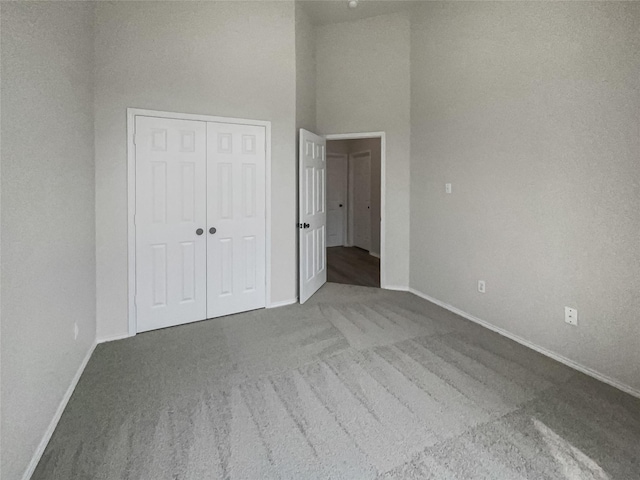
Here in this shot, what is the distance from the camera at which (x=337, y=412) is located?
1.95m

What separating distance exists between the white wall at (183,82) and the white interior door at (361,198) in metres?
3.71

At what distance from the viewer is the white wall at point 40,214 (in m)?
1.38

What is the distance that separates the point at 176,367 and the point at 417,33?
4.25 m

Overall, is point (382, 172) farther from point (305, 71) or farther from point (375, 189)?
point (375, 189)

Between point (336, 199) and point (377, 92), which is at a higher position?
point (377, 92)

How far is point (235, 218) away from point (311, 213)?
0.95m

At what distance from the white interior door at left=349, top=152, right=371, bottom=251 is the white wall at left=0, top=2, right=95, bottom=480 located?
5431mm

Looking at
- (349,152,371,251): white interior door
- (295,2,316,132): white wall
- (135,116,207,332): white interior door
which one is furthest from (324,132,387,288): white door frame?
(349,152,371,251): white interior door

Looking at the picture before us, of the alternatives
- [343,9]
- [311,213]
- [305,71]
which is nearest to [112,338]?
[311,213]

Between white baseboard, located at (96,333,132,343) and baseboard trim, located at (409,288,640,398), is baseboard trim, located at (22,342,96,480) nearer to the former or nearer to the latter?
white baseboard, located at (96,333,132,343)

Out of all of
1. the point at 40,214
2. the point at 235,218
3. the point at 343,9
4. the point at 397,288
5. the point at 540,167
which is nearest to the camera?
the point at 40,214

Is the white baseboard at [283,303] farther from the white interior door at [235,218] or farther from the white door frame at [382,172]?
the white door frame at [382,172]

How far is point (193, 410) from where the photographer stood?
1.97 metres

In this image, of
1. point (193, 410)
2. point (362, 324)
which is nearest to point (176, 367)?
point (193, 410)
